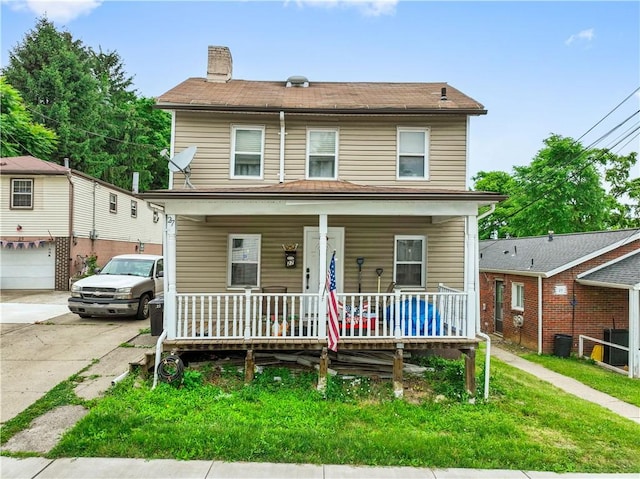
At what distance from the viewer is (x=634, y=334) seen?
11086 millimetres

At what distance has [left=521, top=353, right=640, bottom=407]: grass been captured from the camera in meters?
8.79

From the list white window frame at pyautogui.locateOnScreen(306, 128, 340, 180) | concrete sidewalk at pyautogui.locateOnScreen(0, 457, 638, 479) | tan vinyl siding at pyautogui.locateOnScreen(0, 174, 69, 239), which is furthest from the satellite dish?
tan vinyl siding at pyautogui.locateOnScreen(0, 174, 69, 239)

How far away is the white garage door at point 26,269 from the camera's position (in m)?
16.4

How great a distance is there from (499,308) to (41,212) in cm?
2059

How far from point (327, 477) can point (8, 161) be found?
65.9 ft

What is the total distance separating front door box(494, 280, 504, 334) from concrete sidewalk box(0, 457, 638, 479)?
40.8 ft

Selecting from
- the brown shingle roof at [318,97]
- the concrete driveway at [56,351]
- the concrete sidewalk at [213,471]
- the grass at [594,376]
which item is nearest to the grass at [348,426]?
the concrete sidewalk at [213,471]

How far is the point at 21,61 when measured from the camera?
2950 centimetres

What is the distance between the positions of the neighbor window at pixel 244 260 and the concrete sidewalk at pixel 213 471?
508cm

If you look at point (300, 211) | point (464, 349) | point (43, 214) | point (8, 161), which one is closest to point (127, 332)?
point (300, 211)

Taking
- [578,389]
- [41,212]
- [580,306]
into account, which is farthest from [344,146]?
[41,212]

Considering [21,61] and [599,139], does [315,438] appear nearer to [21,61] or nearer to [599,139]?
[599,139]

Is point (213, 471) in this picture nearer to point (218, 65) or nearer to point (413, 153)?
point (413, 153)

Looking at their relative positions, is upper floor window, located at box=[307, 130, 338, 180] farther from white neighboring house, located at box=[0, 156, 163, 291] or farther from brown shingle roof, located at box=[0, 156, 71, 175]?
brown shingle roof, located at box=[0, 156, 71, 175]
